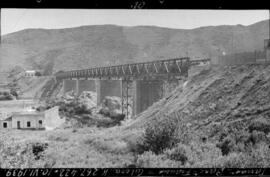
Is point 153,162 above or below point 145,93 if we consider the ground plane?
below

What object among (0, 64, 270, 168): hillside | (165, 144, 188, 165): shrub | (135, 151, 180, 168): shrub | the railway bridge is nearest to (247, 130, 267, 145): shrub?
(0, 64, 270, 168): hillside

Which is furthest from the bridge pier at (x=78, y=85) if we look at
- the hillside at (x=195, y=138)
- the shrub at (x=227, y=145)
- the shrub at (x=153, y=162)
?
the shrub at (x=153, y=162)

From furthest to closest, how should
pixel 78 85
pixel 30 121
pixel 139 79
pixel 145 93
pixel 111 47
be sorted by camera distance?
pixel 111 47 → pixel 78 85 → pixel 139 79 → pixel 145 93 → pixel 30 121

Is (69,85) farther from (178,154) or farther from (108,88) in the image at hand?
(178,154)

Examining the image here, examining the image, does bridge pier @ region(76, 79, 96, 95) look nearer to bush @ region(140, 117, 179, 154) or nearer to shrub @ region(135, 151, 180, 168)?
bush @ region(140, 117, 179, 154)

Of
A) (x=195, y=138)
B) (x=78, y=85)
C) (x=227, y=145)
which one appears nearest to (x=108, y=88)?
(x=78, y=85)

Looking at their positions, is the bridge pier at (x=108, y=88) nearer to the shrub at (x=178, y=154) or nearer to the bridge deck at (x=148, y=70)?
the bridge deck at (x=148, y=70)

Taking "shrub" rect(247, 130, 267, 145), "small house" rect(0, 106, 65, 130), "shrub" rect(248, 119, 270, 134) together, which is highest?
"shrub" rect(248, 119, 270, 134)
